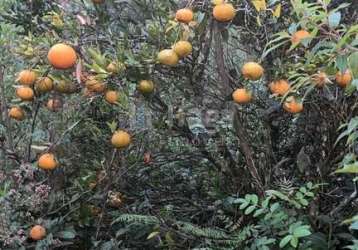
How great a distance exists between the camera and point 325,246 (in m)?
2.13

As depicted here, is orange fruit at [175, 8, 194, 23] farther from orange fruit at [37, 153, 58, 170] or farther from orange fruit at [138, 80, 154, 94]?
orange fruit at [37, 153, 58, 170]

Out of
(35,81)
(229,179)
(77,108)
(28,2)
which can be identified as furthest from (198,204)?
(28,2)

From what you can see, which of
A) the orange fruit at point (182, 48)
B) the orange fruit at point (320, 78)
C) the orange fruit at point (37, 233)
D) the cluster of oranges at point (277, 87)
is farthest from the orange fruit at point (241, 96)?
the orange fruit at point (37, 233)

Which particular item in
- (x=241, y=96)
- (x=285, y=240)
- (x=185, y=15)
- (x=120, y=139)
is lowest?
(x=285, y=240)

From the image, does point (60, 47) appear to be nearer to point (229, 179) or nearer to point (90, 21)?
point (90, 21)

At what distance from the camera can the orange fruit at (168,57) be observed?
2117 millimetres

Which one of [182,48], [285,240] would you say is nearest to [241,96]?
[182,48]

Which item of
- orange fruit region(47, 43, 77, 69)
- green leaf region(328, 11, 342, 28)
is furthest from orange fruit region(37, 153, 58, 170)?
green leaf region(328, 11, 342, 28)

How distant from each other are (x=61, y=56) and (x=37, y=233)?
0.86m

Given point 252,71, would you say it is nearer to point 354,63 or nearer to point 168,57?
point 168,57

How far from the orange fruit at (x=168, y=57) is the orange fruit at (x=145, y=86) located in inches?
6.1

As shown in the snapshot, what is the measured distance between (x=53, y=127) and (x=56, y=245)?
56 cm

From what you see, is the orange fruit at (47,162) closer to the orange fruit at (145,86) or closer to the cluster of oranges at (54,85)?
the cluster of oranges at (54,85)

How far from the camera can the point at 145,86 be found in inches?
88.8
